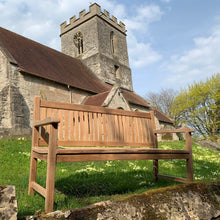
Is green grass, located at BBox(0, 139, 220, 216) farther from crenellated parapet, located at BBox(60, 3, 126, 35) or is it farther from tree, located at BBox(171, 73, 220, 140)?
tree, located at BBox(171, 73, 220, 140)

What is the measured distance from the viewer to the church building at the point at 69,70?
10.7 meters

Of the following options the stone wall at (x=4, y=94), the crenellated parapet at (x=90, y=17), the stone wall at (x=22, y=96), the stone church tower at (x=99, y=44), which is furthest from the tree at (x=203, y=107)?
the stone wall at (x=4, y=94)

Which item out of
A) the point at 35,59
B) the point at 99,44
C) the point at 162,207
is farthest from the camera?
the point at 99,44

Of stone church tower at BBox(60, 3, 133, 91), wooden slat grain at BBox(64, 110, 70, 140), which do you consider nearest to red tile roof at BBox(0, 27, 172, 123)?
stone church tower at BBox(60, 3, 133, 91)

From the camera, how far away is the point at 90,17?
21.3 m

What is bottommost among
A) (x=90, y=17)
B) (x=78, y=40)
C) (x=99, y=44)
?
(x=99, y=44)

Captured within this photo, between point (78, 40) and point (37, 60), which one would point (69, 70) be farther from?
point (78, 40)

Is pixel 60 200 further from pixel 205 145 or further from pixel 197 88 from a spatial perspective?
pixel 197 88

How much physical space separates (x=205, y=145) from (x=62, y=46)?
18.6 m

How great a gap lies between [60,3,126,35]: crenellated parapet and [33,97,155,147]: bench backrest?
20120 millimetres

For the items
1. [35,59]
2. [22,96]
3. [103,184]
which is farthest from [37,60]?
[103,184]

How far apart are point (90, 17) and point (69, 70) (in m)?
8.48

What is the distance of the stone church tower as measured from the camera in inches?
802

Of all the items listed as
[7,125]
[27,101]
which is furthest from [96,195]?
[27,101]
